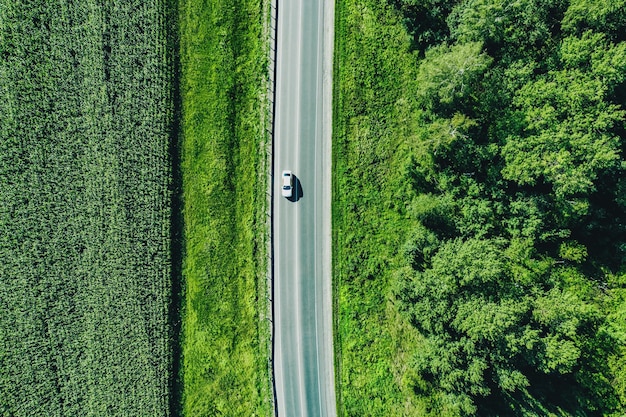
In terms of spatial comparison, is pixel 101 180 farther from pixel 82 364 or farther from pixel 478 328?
pixel 478 328

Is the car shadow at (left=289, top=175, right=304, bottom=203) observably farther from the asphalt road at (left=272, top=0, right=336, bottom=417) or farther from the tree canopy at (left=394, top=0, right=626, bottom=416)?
the tree canopy at (left=394, top=0, right=626, bottom=416)

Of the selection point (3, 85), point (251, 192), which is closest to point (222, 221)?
point (251, 192)

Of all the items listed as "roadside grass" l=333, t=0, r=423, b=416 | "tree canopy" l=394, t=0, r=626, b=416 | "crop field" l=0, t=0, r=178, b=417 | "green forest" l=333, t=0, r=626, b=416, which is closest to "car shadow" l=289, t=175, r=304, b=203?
"roadside grass" l=333, t=0, r=423, b=416

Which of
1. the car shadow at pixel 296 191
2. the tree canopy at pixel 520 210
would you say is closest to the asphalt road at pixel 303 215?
the car shadow at pixel 296 191

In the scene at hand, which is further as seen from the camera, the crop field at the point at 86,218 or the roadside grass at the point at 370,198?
the crop field at the point at 86,218

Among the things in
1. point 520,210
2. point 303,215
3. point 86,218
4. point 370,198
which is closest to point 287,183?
point 303,215

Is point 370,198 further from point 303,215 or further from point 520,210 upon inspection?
point 520,210

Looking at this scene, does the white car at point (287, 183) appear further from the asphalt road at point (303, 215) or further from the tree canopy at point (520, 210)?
the tree canopy at point (520, 210)
